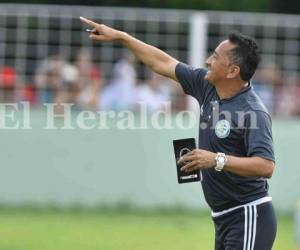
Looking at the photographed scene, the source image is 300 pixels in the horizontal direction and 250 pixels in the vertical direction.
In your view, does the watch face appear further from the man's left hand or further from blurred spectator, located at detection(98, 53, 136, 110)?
blurred spectator, located at detection(98, 53, 136, 110)

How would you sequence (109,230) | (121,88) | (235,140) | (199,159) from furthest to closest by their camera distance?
(121,88), (109,230), (235,140), (199,159)

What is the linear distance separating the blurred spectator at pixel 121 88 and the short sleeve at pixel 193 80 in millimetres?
6860

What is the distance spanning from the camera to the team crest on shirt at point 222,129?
341 inches

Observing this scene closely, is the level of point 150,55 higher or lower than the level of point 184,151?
higher

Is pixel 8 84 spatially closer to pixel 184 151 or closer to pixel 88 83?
pixel 88 83

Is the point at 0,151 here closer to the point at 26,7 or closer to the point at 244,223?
the point at 26,7

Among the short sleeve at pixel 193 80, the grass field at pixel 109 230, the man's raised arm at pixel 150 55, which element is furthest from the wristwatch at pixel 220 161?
the grass field at pixel 109 230

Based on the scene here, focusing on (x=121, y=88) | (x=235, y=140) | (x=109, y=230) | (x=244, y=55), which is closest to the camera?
(x=235, y=140)

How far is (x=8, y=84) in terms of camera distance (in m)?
16.0

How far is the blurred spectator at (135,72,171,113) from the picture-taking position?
16.5m

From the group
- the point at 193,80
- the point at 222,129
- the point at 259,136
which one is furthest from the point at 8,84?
the point at 259,136

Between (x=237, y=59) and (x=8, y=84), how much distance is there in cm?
759

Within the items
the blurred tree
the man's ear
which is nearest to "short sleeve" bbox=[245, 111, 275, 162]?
the man's ear

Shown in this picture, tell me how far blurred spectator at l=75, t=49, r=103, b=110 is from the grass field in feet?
5.16
